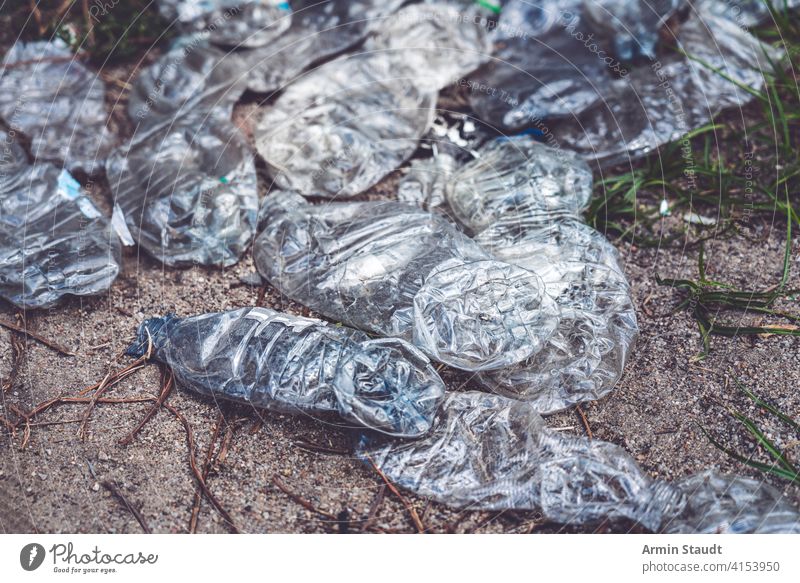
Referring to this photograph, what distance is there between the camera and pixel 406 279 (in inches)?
57.6

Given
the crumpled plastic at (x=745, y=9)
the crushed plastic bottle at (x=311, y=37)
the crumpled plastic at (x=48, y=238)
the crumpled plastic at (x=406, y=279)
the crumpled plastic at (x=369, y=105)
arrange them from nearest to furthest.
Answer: the crumpled plastic at (x=406, y=279) → the crumpled plastic at (x=48, y=238) → the crumpled plastic at (x=369, y=105) → the crushed plastic bottle at (x=311, y=37) → the crumpled plastic at (x=745, y=9)

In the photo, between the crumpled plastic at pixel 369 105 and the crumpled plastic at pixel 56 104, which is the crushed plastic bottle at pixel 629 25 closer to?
the crumpled plastic at pixel 369 105

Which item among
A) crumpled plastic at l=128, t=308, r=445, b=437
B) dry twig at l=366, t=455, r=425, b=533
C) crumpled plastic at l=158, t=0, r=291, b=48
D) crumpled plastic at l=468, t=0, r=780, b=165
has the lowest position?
dry twig at l=366, t=455, r=425, b=533

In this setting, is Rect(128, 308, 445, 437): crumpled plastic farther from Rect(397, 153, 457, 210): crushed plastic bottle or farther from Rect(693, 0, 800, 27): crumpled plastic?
Rect(693, 0, 800, 27): crumpled plastic

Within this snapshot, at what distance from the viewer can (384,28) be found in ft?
6.77

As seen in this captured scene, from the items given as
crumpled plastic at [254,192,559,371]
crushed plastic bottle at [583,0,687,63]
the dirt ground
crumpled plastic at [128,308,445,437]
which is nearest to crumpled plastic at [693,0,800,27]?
crushed plastic bottle at [583,0,687,63]

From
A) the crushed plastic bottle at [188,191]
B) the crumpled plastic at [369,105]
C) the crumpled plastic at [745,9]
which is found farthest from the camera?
the crumpled plastic at [745,9]

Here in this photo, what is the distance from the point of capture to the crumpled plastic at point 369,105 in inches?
69.8

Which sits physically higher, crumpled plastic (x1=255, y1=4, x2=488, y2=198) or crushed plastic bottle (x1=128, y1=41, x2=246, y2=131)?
crushed plastic bottle (x1=128, y1=41, x2=246, y2=131)

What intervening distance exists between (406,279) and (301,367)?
0.96 ft

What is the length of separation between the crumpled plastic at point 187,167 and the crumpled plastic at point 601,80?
68 cm

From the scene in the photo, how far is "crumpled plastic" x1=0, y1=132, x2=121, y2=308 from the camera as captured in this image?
1.53 metres

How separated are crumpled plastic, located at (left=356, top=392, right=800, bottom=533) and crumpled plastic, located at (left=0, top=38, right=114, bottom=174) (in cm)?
112

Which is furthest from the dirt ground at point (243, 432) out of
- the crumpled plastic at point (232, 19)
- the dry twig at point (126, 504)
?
the crumpled plastic at point (232, 19)
